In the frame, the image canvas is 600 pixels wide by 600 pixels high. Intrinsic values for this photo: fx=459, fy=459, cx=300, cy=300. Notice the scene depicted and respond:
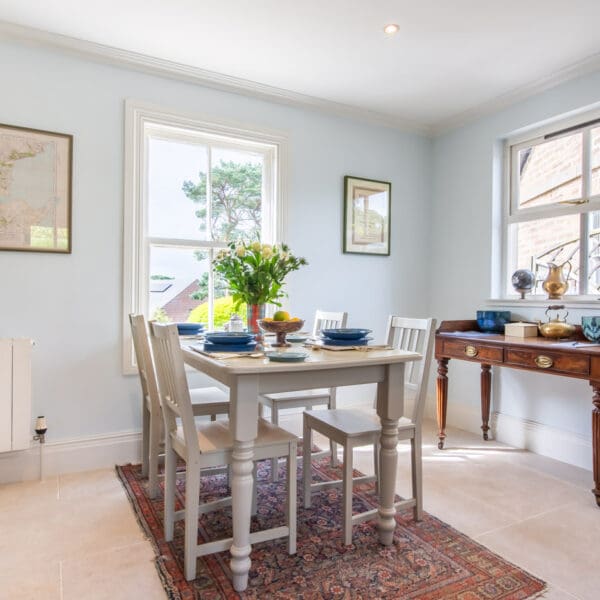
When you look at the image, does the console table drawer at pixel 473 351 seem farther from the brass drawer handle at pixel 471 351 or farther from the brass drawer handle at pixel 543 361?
the brass drawer handle at pixel 543 361

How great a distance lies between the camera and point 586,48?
2.69 m

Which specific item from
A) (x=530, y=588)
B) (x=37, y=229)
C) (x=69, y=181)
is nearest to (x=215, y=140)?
(x=69, y=181)

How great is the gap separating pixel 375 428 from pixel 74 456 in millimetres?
1858

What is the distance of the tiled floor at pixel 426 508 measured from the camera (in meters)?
1.67

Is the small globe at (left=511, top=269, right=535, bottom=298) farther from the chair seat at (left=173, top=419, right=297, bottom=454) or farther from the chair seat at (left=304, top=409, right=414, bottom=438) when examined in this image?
the chair seat at (left=173, top=419, right=297, bottom=454)

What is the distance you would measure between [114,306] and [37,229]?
61 centimetres

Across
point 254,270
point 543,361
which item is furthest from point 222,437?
point 543,361

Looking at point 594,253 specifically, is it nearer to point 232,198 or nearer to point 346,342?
point 346,342

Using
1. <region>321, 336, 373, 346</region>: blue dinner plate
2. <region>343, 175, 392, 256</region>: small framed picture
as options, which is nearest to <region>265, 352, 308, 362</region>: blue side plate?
<region>321, 336, 373, 346</region>: blue dinner plate

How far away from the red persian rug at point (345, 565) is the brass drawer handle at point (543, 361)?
1.04m

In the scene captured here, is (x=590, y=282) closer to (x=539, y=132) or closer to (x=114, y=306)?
(x=539, y=132)

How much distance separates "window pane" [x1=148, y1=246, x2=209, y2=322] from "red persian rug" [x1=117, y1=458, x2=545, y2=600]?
128 centimetres

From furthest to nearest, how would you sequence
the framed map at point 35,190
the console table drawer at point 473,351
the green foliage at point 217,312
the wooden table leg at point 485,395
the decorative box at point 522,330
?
the wooden table leg at point 485,395 → the green foliage at point 217,312 → the decorative box at point 522,330 → the console table drawer at point 473,351 → the framed map at point 35,190

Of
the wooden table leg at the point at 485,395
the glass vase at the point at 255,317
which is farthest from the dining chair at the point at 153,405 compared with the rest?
the wooden table leg at the point at 485,395
